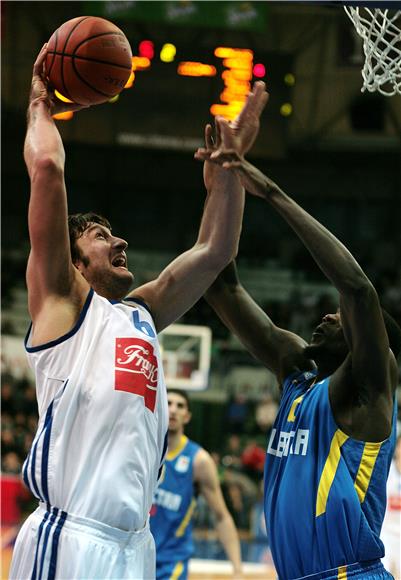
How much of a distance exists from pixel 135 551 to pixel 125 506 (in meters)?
0.19

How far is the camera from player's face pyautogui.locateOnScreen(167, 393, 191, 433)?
6676 millimetres

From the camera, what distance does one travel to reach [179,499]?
653 centimetres

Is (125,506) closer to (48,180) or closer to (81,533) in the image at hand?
(81,533)

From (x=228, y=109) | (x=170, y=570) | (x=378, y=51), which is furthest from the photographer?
(x=228, y=109)

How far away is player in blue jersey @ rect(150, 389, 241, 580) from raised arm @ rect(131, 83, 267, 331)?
2952 millimetres

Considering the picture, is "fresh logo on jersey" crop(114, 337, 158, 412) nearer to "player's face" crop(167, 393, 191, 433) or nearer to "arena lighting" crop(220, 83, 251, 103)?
"player's face" crop(167, 393, 191, 433)

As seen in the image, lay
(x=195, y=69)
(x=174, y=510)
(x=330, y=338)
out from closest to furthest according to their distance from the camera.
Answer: (x=330, y=338)
(x=174, y=510)
(x=195, y=69)

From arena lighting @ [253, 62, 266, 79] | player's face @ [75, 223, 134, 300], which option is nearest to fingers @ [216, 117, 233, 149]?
player's face @ [75, 223, 134, 300]

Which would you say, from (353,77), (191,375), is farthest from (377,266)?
(191,375)

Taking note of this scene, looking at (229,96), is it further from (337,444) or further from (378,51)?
(337,444)

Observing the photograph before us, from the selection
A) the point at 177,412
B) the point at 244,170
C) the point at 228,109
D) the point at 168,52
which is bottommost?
the point at 177,412

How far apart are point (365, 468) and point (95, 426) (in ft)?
3.76

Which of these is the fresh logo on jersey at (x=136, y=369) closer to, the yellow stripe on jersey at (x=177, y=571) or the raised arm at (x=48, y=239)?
the raised arm at (x=48, y=239)

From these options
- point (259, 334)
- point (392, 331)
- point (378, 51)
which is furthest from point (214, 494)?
point (378, 51)
